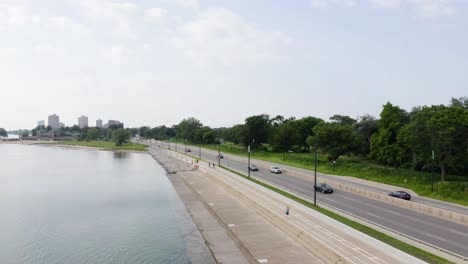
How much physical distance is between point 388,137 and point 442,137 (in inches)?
814

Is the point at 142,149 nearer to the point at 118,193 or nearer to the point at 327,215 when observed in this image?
the point at 118,193

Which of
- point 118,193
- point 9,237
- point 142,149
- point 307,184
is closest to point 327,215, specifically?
point 307,184

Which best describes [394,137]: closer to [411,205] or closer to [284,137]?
[411,205]

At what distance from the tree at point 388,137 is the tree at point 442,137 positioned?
13.3 metres

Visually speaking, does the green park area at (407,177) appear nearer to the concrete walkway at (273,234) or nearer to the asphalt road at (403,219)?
the asphalt road at (403,219)

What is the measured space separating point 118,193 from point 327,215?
36541 millimetres

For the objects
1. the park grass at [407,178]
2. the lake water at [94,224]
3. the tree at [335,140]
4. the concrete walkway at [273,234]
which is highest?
the tree at [335,140]

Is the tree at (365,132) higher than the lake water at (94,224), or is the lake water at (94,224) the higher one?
the tree at (365,132)

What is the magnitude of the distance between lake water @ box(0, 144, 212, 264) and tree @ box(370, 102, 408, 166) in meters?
39.1

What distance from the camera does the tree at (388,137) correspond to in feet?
214

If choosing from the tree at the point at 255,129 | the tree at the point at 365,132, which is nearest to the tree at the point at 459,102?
the tree at the point at 365,132

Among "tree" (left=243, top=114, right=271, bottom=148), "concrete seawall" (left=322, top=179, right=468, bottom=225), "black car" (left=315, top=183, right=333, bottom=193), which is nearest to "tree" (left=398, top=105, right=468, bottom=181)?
"concrete seawall" (left=322, top=179, right=468, bottom=225)

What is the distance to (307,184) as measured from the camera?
175 feet

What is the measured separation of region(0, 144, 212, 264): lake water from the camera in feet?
94.6
